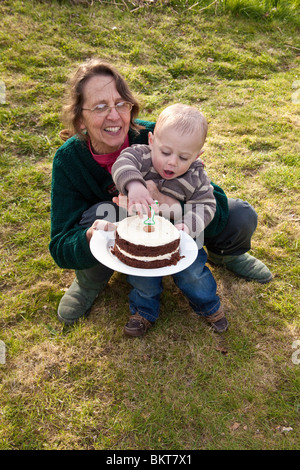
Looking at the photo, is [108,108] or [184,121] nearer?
[184,121]

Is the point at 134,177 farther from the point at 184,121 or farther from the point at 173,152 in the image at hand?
the point at 184,121

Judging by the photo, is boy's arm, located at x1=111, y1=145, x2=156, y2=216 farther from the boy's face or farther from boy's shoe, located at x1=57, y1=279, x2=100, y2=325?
boy's shoe, located at x1=57, y1=279, x2=100, y2=325

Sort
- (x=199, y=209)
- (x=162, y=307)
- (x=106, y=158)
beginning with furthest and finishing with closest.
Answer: (x=162, y=307)
(x=106, y=158)
(x=199, y=209)

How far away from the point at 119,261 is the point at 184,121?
1.11 m

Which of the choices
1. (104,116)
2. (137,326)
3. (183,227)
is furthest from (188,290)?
(104,116)

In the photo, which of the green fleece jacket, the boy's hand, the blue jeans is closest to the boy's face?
the boy's hand

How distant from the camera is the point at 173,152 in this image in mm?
2598

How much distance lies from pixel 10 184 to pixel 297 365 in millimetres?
3863

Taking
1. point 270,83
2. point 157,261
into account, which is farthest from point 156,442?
point 270,83

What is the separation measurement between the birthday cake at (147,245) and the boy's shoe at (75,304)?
0.86 metres

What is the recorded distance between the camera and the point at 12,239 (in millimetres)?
3920

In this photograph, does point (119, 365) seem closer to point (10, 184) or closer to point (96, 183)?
point (96, 183)

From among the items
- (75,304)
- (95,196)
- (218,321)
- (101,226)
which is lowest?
(75,304)

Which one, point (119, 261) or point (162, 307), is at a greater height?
point (119, 261)
